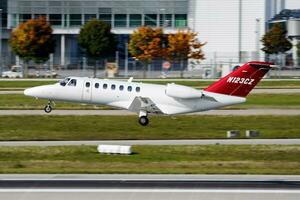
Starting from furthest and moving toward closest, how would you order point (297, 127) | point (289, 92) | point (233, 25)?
point (233, 25) < point (289, 92) < point (297, 127)

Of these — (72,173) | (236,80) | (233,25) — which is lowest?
(72,173)

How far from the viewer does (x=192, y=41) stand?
10506cm

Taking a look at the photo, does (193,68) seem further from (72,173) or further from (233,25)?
(72,173)

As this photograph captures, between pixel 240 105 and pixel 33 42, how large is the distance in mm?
49436

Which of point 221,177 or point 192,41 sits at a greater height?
point 192,41

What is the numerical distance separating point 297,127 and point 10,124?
49.7 ft

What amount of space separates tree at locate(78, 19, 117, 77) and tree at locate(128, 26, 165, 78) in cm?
298

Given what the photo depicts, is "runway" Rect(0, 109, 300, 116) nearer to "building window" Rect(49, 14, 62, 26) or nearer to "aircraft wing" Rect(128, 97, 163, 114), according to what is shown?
"aircraft wing" Rect(128, 97, 163, 114)

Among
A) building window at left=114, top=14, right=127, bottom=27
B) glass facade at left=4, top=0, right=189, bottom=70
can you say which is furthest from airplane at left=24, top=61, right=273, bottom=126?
building window at left=114, top=14, right=127, bottom=27

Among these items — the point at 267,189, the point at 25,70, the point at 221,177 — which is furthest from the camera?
the point at 25,70

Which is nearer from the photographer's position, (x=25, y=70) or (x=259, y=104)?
(x=259, y=104)

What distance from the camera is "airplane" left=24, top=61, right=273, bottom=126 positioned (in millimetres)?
44250

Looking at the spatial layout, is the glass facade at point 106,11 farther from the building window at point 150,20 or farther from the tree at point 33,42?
the tree at point 33,42

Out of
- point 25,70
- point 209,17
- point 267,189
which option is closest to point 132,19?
point 209,17
